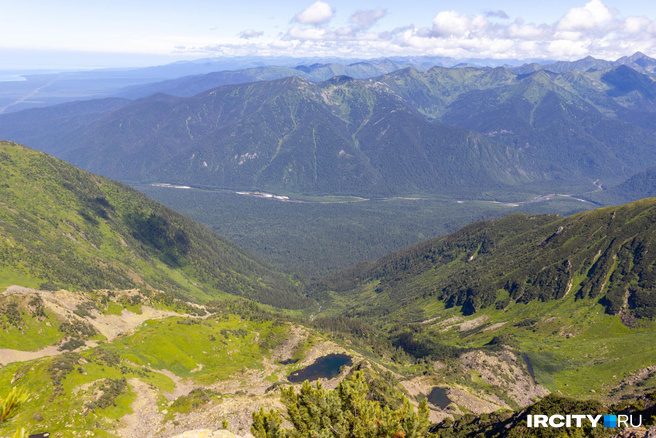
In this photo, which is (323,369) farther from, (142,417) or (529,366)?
(529,366)

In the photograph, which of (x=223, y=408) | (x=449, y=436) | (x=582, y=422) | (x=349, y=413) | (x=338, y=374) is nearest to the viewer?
(x=349, y=413)

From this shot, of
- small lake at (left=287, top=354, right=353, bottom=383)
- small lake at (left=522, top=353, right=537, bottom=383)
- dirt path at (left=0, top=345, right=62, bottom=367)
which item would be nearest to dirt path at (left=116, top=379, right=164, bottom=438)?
dirt path at (left=0, top=345, right=62, bottom=367)

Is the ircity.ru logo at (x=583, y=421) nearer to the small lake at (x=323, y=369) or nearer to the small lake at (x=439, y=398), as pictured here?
the small lake at (x=439, y=398)

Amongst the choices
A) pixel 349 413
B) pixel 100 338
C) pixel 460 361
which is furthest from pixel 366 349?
pixel 349 413

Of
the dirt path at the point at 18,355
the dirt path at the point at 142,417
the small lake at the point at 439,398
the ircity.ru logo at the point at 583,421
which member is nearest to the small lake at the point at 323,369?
the small lake at the point at 439,398

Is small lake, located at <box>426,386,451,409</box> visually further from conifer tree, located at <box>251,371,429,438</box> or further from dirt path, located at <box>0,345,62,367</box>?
dirt path, located at <box>0,345,62,367</box>

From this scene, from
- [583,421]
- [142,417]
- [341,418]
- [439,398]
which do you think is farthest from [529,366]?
[341,418]

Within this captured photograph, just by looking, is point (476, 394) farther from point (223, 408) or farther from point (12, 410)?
point (12, 410)
